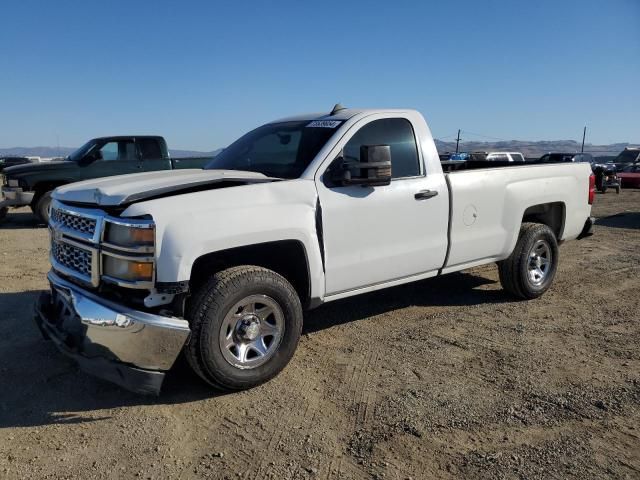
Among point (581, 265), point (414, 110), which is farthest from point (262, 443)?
point (581, 265)

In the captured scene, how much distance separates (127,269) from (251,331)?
914 millimetres

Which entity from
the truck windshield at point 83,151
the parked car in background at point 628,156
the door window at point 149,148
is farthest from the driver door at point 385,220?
the parked car in background at point 628,156

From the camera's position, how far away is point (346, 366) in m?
4.07

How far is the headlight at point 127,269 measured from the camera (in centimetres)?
317

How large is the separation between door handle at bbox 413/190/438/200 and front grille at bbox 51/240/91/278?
259 centimetres

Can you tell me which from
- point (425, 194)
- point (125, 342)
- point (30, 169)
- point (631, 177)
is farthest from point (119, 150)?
point (631, 177)

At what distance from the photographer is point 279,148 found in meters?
4.55

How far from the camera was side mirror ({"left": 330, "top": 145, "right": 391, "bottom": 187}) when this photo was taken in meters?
3.89

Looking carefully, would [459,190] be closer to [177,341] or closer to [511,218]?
[511,218]

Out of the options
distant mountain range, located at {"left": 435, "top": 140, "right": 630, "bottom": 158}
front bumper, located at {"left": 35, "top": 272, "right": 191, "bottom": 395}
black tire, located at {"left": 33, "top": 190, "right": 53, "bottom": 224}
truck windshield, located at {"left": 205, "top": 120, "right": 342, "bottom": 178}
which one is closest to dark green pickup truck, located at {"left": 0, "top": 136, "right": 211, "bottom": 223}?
black tire, located at {"left": 33, "top": 190, "right": 53, "bottom": 224}

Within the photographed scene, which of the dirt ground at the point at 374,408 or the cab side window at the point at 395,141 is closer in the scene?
the dirt ground at the point at 374,408

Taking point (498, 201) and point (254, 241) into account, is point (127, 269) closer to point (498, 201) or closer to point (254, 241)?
point (254, 241)

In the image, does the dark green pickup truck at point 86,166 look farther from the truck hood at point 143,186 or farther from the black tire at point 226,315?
the black tire at point 226,315

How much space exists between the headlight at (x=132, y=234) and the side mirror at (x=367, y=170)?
147 centimetres
